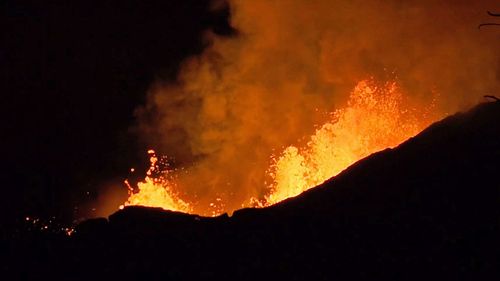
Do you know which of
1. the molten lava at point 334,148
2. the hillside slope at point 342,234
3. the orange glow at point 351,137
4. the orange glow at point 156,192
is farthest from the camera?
the orange glow at point 156,192

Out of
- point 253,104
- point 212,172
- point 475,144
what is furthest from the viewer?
point 253,104

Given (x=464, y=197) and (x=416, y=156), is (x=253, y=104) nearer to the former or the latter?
(x=416, y=156)

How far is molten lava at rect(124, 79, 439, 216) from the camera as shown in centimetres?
3316

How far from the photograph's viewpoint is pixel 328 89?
41188mm

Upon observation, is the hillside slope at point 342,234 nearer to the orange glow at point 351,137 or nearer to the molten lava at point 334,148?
the orange glow at point 351,137

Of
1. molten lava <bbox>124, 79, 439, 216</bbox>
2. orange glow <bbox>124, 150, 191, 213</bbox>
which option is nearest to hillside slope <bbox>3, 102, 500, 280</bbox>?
molten lava <bbox>124, 79, 439, 216</bbox>

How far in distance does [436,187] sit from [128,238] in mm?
9917

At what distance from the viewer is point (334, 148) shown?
34.0 meters

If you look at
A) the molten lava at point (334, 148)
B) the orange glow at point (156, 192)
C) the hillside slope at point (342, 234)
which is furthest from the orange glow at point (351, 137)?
the hillside slope at point (342, 234)

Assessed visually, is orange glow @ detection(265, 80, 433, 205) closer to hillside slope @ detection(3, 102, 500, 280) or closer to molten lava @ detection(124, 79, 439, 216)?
molten lava @ detection(124, 79, 439, 216)

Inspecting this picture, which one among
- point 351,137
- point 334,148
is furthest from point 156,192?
point 351,137

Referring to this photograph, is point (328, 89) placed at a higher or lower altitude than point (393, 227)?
higher

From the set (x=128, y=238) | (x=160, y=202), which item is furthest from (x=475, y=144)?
(x=160, y=202)

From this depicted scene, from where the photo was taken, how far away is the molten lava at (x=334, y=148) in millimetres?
33156
